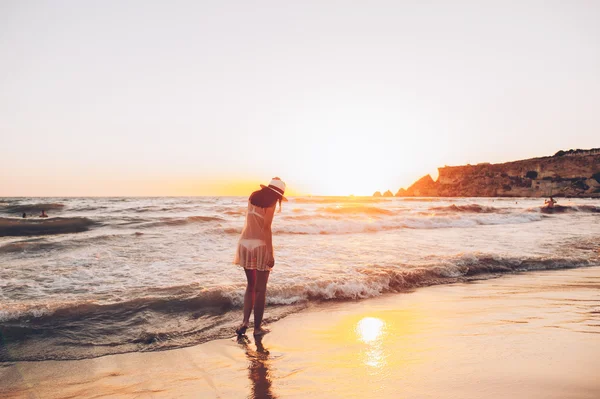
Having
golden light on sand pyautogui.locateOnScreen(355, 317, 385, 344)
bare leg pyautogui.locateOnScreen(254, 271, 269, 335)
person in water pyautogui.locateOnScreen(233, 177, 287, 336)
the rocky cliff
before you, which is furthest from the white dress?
the rocky cliff

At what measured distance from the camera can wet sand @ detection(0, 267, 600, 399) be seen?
134 inches

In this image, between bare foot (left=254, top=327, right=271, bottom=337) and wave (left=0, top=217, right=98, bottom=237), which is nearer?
bare foot (left=254, top=327, right=271, bottom=337)

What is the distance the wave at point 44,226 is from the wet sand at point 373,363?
705 inches

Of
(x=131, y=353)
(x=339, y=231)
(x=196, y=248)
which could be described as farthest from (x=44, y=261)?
(x=339, y=231)

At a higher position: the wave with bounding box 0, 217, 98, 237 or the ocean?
the ocean

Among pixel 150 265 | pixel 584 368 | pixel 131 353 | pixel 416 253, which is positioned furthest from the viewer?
pixel 416 253

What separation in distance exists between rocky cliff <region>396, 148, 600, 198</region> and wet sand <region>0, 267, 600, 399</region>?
98366mm

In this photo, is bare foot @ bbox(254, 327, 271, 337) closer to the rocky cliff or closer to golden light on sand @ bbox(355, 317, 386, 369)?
golden light on sand @ bbox(355, 317, 386, 369)

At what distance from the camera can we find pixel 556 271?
9.73m

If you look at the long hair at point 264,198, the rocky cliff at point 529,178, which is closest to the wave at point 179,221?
the long hair at point 264,198

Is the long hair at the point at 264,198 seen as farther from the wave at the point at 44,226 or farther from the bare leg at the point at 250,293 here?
the wave at the point at 44,226

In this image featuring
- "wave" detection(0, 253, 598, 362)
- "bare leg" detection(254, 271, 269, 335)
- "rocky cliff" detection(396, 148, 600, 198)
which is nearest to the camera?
"wave" detection(0, 253, 598, 362)

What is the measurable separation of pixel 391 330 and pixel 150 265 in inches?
269

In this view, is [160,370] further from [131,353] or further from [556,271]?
[556,271]
